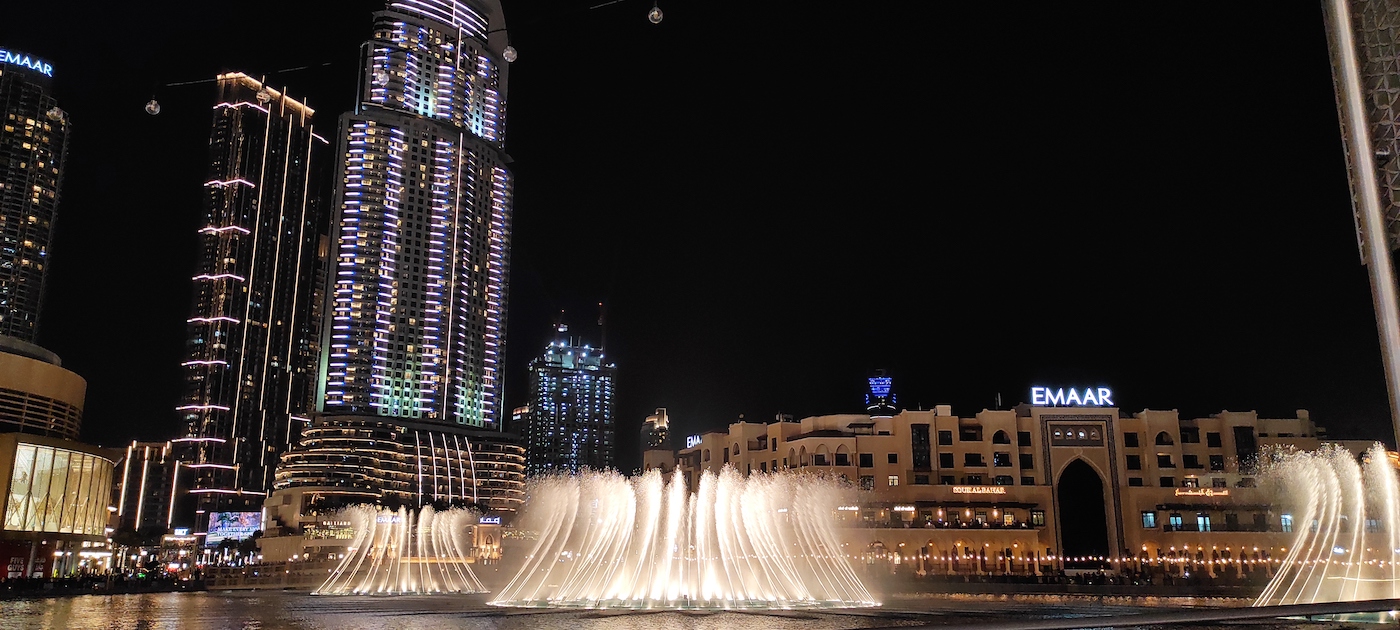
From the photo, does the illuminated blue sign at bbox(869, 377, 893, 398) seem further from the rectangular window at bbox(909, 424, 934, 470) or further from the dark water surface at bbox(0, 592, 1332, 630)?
the dark water surface at bbox(0, 592, 1332, 630)

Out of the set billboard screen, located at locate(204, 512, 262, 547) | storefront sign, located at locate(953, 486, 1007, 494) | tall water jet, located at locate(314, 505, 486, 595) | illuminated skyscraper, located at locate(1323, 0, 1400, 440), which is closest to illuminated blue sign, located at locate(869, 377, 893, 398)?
storefront sign, located at locate(953, 486, 1007, 494)

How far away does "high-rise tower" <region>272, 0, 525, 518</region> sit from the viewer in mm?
133250

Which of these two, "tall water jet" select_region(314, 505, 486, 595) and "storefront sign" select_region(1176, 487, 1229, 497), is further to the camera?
"tall water jet" select_region(314, 505, 486, 595)

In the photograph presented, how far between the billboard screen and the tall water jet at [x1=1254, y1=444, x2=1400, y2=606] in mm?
121858

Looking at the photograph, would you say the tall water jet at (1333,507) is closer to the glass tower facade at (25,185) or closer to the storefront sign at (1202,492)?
the storefront sign at (1202,492)

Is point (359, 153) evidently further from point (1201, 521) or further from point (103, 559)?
point (1201, 521)

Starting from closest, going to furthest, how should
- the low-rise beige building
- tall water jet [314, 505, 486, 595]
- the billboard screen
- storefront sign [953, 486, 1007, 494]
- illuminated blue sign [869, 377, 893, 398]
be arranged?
1. the low-rise beige building
2. storefront sign [953, 486, 1007, 494]
3. tall water jet [314, 505, 486, 595]
4. illuminated blue sign [869, 377, 893, 398]
5. the billboard screen

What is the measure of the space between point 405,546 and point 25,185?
218 feet

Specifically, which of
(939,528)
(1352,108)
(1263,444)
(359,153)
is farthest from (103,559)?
(1263,444)

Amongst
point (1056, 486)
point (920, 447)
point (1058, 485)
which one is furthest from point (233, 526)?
point (1058, 485)

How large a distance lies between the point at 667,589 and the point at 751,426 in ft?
172

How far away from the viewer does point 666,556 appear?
49875 millimetres

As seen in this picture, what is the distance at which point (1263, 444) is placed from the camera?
271 ft

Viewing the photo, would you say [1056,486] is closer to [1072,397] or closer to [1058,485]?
[1058,485]
